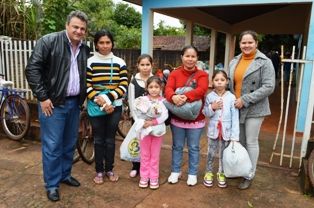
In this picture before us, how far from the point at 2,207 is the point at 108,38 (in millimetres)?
1925

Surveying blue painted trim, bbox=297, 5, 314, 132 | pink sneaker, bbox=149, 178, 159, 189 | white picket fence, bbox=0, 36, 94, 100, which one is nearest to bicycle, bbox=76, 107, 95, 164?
pink sneaker, bbox=149, 178, 159, 189

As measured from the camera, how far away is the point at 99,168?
3.55 m

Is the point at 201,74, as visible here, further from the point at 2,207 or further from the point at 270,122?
the point at 270,122

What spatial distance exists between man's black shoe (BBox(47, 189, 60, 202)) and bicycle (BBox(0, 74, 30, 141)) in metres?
2.02

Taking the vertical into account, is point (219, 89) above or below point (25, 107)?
above

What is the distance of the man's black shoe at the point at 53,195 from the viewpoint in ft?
10.2

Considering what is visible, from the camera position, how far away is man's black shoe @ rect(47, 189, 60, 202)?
312 centimetres

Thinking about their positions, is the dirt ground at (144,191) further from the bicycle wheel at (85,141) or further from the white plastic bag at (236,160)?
the white plastic bag at (236,160)

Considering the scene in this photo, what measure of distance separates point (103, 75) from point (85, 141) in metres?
1.23

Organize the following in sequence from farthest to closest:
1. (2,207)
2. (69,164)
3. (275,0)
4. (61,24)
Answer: (61,24) → (275,0) → (69,164) → (2,207)

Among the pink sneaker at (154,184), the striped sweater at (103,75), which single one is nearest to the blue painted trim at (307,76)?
the pink sneaker at (154,184)

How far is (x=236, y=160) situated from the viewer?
10.6 ft

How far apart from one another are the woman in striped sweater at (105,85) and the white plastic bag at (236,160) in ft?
4.04

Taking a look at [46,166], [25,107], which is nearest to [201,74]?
[46,166]
